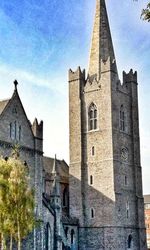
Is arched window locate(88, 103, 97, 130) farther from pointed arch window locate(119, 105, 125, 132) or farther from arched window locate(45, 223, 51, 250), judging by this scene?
arched window locate(45, 223, 51, 250)

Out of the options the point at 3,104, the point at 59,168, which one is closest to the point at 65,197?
the point at 59,168

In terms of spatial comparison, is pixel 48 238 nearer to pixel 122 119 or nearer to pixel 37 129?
pixel 37 129

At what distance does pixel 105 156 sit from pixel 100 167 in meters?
1.80

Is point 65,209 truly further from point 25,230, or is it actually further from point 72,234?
point 25,230

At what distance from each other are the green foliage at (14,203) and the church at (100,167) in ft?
64.0

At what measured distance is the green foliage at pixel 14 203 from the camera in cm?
4444

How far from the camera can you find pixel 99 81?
3066 inches

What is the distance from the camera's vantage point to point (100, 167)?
74500 mm

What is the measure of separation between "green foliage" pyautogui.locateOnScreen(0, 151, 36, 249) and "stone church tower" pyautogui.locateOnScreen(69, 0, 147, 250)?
28.0 m

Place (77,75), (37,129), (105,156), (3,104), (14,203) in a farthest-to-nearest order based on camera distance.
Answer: (77,75)
(105,156)
(37,129)
(3,104)
(14,203)

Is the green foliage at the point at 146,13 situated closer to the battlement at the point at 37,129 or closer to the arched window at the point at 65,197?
the battlement at the point at 37,129

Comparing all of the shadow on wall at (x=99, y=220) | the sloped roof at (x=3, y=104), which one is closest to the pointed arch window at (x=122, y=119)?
the shadow on wall at (x=99, y=220)

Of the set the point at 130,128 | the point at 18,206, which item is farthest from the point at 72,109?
the point at 18,206

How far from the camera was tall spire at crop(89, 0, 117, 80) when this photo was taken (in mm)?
Answer: 79669
